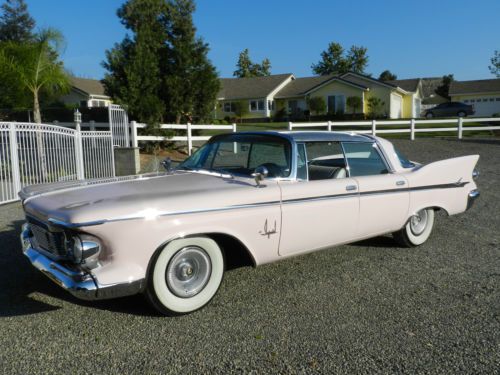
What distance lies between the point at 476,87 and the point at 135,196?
169 ft

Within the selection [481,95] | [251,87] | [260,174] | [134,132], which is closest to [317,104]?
[251,87]

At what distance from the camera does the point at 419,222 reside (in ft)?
19.0

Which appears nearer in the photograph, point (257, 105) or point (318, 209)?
point (318, 209)

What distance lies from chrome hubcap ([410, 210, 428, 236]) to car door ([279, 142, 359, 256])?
4.21ft

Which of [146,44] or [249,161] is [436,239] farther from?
[146,44]

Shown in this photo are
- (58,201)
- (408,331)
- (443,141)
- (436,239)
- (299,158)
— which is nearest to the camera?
(408,331)

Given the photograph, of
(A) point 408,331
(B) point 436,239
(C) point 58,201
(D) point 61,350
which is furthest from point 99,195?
(B) point 436,239

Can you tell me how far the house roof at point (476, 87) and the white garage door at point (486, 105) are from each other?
102 centimetres

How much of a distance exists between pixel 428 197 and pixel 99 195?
12.8 feet

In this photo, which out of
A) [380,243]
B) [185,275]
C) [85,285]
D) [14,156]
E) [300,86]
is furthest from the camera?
[300,86]

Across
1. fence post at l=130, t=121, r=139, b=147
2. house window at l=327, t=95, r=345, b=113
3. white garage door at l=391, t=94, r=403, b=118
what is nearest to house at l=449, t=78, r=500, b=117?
white garage door at l=391, t=94, r=403, b=118

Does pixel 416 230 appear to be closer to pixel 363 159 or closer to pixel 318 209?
pixel 363 159

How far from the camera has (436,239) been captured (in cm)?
611

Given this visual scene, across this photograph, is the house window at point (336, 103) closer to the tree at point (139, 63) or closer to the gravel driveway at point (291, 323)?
the tree at point (139, 63)
